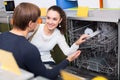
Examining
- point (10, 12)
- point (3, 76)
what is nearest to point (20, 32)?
point (3, 76)

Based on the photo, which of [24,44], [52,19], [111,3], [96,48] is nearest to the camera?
[24,44]

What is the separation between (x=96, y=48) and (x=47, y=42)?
0.49 m

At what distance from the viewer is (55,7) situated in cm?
194

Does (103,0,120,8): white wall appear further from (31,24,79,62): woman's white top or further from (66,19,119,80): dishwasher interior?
(31,24,79,62): woman's white top

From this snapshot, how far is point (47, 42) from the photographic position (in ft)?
6.45

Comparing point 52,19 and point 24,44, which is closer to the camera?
point 24,44

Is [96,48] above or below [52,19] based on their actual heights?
below

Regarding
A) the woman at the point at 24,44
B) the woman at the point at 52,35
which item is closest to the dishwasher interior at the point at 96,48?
the woman at the point at 52,35

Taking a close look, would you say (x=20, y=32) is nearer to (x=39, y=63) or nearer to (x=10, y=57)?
(x=39, y=63)

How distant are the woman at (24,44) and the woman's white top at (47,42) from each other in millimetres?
462

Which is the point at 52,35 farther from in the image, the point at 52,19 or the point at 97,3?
the point at 97,3

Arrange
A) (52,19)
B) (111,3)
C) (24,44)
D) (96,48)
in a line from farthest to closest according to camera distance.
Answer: (96,48), (52,19), (111,3), (24,44)

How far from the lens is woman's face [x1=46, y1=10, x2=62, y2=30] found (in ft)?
6.29

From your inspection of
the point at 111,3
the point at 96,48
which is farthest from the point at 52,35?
the point at 111,3
